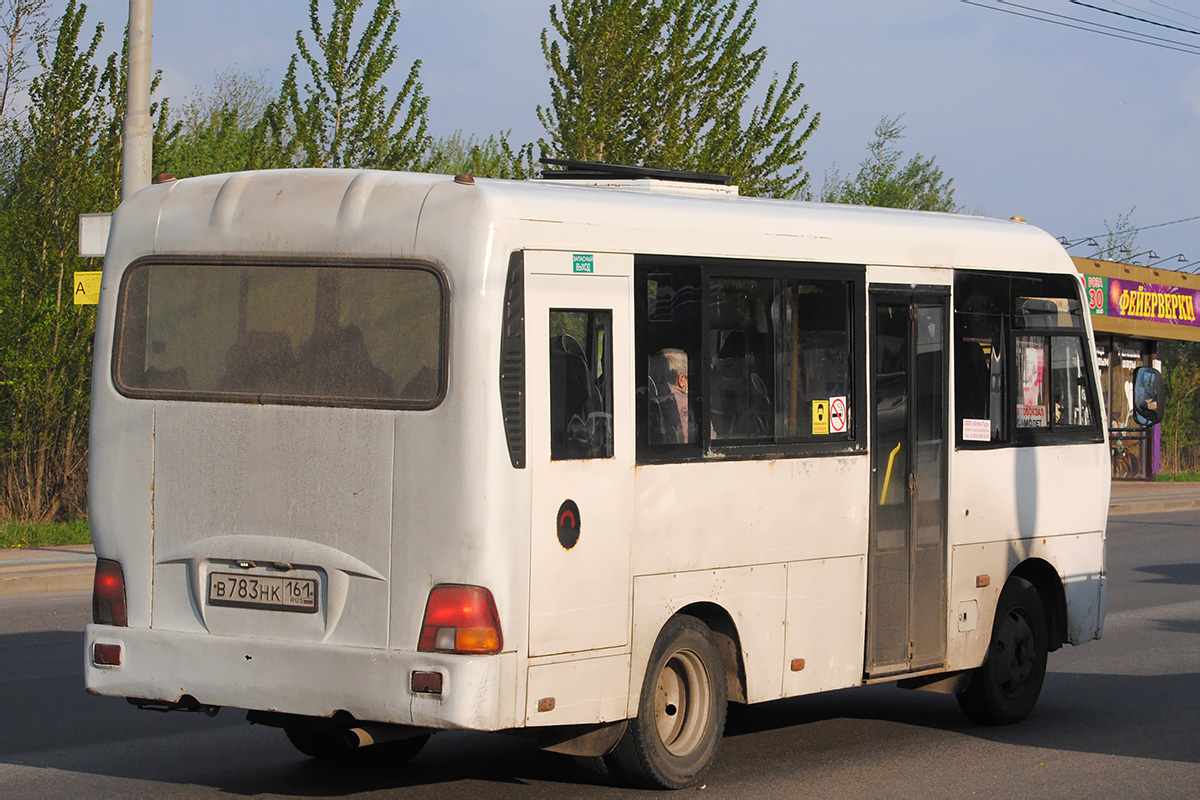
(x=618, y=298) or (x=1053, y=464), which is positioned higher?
(x=618, y=298)

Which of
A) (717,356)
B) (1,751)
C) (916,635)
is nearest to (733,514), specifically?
(717,356)

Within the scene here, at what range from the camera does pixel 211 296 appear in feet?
22.6

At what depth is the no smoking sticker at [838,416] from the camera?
8.15 metres

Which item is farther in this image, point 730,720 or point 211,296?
point 730,720

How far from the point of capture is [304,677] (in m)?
6.38

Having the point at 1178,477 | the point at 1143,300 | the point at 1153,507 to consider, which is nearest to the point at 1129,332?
the point at 1143,300

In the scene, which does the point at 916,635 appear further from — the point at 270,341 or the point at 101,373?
the point at 101,373

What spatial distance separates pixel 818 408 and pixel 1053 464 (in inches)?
90.7

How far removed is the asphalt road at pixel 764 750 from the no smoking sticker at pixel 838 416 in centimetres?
176

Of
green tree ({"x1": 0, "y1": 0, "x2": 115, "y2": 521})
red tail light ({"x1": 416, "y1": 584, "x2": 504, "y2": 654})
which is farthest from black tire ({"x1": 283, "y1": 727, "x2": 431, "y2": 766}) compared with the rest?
green tree ({"x1": 0, "y1": 0, "x2": 115, "y2": 521})

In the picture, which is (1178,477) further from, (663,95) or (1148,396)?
(1148,396)

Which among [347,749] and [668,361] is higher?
[668,361]

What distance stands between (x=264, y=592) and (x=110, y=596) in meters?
0.86

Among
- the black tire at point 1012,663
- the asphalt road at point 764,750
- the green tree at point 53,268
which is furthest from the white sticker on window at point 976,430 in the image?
the green tree at point 53,268
